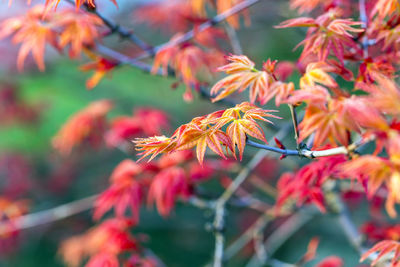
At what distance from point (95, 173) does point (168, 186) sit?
74.5 inches

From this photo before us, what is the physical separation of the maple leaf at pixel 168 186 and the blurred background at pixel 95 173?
1127 millimetres

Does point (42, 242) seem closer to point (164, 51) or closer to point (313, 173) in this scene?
point (164, 51)

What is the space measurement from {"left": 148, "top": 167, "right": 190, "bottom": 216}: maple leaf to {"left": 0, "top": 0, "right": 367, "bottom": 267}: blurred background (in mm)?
1127

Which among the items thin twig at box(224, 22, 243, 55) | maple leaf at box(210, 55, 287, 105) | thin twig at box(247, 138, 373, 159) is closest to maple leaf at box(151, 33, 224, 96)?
thin twig at box(224, 22, 243, 55)

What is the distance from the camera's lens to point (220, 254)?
117 cm

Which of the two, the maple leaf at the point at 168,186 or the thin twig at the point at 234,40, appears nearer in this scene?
the maple leaf at the point at 168,186

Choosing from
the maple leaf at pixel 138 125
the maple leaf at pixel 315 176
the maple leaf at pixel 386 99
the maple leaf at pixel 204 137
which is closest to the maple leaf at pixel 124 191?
the maple leaf at pixel 138 125

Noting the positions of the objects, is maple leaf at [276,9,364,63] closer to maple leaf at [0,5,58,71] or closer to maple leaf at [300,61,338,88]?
maple leaf at [300,61,338,88]

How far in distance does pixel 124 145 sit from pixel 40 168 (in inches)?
62.9

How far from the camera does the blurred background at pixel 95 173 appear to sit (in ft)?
8.59

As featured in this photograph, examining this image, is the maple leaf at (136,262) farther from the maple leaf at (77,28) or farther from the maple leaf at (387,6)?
the maple leaf at (387,6)

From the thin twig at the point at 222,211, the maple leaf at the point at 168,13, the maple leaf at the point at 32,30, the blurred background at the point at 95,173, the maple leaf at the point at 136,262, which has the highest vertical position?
the maple leaf at the point at 32,30

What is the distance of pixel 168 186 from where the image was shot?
4.11ft

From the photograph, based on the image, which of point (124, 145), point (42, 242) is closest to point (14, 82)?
point (42, 242)
